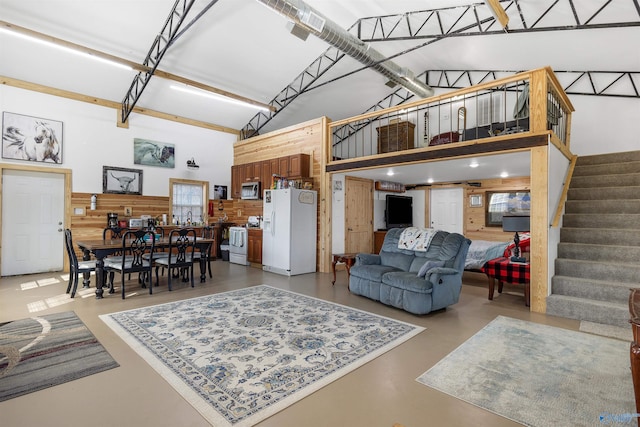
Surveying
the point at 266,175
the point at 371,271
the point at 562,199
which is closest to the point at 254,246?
the point at 266,175

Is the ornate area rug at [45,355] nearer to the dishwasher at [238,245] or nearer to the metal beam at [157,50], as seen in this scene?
the dishwasher at [238,245]

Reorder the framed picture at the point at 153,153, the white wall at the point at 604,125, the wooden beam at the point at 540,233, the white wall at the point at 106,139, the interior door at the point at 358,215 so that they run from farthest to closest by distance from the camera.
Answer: the framed picture at the point at 153,153 → the interior door at the point at 358,215 → the white wall at the point at 604,125 → the white wall at the point at 106,139 → the wooden beam at the point at 540,233

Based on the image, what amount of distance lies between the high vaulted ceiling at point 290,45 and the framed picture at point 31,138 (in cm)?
80

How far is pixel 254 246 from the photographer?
7250 mm

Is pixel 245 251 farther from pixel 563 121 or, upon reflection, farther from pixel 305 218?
pixel 563 121

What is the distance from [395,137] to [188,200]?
5.78 m

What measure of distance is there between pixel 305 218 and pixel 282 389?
4.43m

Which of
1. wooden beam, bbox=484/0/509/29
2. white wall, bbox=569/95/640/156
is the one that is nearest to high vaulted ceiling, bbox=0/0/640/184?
white wall, bbox=569/95/640/156

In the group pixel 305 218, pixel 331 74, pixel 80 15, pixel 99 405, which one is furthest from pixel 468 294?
pixel 80 15

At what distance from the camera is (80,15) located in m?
4.98

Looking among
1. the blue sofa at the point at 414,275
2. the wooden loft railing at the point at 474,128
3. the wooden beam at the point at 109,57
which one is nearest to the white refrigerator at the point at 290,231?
the wooden loft railing at the point at 474,128

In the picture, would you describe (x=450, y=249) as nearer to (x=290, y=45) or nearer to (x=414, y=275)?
(x=414, y=275)

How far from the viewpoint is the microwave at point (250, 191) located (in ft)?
25.9

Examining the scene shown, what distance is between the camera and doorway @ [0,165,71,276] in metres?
5.99
